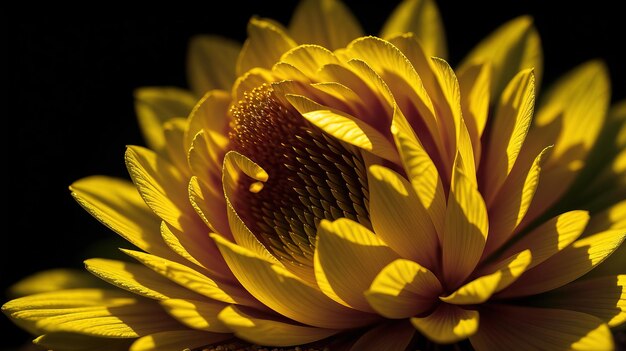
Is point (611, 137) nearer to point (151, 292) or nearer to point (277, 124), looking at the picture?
point (277, 124)

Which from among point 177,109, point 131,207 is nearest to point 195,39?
point 177,109

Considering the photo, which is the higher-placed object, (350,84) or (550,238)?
(350,84)

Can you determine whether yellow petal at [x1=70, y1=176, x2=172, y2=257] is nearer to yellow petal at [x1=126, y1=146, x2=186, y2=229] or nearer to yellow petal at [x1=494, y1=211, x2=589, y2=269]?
yellow petal at [x1=126, y1=146, x2=186, y2=229]

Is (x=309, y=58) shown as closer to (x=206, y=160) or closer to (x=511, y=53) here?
(x=206, y=160)

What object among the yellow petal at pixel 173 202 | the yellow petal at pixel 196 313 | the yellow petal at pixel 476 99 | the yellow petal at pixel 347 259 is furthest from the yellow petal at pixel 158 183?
the yellow petal at pixel 476 99

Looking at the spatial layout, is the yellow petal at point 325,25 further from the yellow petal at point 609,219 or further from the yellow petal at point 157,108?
the yellow petal at point 609,219

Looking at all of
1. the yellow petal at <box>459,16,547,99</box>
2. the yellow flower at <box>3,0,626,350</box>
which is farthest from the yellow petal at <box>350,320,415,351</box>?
the yellow petal at <box>459,16,547,99</box>
